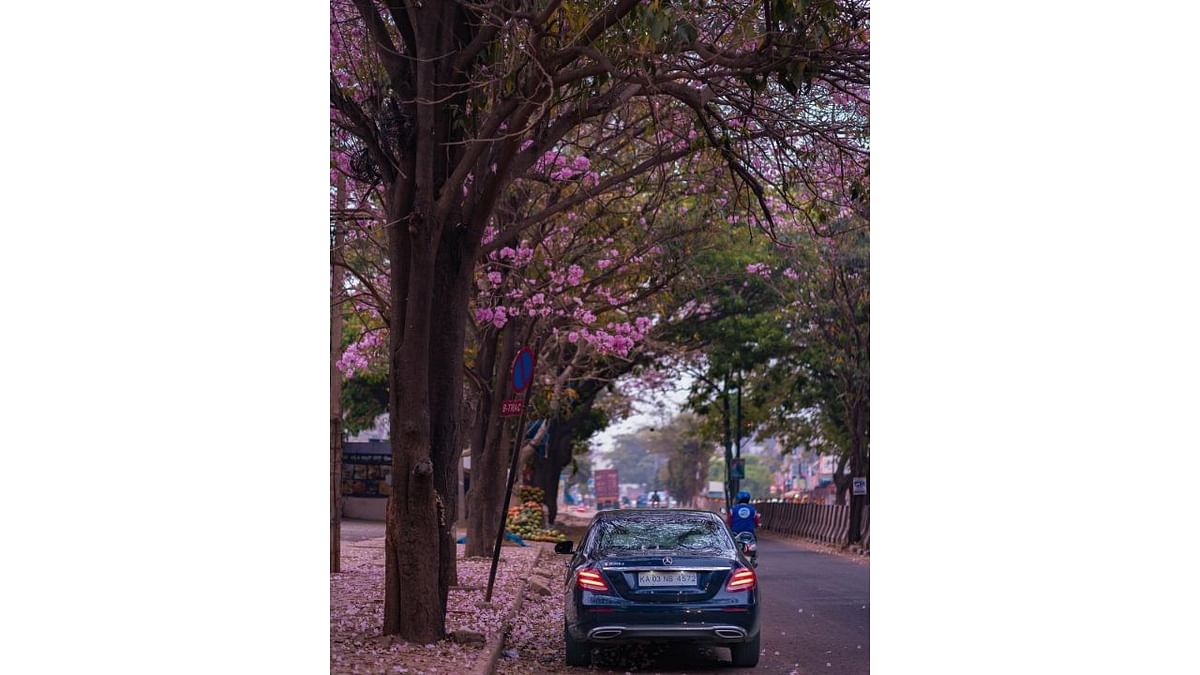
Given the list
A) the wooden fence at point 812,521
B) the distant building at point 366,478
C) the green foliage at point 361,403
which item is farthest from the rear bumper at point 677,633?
the green foliage at point 361,403

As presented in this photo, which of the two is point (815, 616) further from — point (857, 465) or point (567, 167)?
point (857, 465)

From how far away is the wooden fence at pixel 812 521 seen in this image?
24.2m

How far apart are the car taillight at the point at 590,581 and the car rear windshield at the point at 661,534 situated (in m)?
0.22

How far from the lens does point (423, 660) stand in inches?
335

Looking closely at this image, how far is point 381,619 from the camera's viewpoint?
394 inches

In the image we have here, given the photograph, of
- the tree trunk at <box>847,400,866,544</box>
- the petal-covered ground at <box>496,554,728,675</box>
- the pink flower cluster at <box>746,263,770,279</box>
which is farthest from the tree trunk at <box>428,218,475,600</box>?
the pink flower cluster at <box>746,263,770,279</box>

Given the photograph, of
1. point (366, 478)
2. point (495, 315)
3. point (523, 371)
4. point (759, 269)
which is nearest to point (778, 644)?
point (523, 371)

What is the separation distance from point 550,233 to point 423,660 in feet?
33.4

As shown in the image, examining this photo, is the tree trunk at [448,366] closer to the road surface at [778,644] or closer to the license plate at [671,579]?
the road surface at [778,644]

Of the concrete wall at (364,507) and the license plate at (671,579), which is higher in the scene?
the license plate at (671,579)

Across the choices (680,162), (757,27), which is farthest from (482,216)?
(680,162)

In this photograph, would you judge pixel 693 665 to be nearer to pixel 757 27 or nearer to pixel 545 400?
pixel 757 27

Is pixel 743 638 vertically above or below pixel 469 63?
below

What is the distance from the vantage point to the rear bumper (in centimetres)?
897
